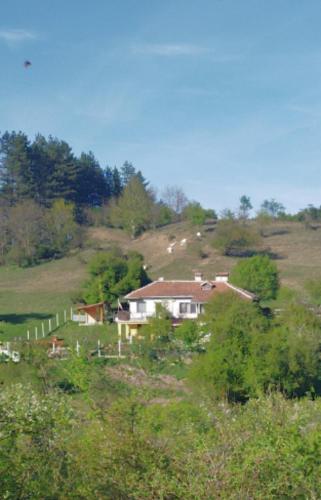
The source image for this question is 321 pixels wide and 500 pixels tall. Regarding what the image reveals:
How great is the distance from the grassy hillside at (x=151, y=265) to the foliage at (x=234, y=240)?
0.90 meters

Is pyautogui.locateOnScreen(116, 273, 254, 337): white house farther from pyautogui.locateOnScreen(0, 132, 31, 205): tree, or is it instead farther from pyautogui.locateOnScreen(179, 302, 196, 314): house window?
pyautogui.locateOnScreen(0, 132, 31, 205): tree

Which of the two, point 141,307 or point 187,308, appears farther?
point 141,307

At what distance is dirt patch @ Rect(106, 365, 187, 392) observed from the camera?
82.1 ft

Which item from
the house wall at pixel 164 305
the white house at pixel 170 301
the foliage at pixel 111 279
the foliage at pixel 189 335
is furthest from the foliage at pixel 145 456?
the foliage at pixel 111 279

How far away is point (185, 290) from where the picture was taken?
3609 centimetres

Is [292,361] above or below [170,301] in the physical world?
below

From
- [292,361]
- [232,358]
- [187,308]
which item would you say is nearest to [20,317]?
[187,308]

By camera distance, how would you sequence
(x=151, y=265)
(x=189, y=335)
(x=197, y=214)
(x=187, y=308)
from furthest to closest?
(x=197, y=214) < (x=151, y=265) < (x=187, y=308) < (x=189, y=335)

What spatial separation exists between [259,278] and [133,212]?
88.1ft


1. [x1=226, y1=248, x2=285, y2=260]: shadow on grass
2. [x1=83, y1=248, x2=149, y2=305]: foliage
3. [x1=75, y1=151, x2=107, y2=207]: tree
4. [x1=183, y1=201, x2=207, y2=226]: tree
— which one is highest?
[x1=75, y1=151, x2=107, y2=207]: tree

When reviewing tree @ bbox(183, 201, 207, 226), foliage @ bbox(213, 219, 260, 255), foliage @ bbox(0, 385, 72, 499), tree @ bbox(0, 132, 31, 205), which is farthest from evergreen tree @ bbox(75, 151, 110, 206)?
foliage @ bbox(0, 385, 72, 499)

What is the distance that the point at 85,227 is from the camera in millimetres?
Answer: 67062

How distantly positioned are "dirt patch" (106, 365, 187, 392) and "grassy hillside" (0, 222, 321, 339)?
11.4m

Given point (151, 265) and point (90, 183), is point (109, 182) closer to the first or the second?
point (90, 183)
